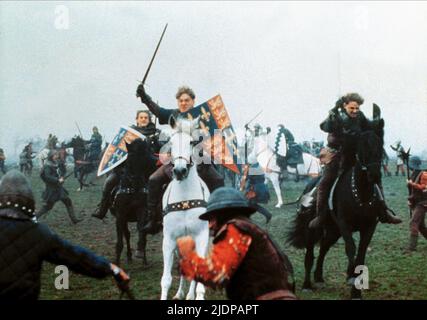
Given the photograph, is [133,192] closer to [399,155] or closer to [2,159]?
[2,159]

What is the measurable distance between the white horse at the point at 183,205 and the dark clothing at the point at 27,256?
1.71 metres

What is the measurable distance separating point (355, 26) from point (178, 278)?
352cm

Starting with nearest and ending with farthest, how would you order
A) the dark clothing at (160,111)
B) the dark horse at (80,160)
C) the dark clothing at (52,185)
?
the dark clothing at (160,111) < the dark horse at (80,160) < the dark clothing at (52,185)

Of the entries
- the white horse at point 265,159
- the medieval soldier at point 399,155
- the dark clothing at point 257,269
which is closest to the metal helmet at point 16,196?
the dark clothing at point 257,269

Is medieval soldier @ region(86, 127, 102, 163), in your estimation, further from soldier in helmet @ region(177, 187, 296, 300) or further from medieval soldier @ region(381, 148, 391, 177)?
soldier in helmet @ region(177, 187, 296, 300)

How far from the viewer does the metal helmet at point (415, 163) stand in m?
7.62

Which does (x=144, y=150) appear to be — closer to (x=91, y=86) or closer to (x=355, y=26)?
(x=91, y=86)

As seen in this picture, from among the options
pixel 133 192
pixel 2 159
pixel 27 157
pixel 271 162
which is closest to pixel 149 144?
pixel 133 192

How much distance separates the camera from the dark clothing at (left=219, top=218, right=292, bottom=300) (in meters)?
4.02

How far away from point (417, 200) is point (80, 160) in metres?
4.07

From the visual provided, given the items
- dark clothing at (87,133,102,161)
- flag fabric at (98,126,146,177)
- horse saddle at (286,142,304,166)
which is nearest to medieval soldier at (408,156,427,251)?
horse saddle at (286,142,304,166)

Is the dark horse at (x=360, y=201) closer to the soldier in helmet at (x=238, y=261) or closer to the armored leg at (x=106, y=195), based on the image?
the armored leg at (x=106, y=195)

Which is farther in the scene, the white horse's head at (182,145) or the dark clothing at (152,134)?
the dark clothing at (152,134)
